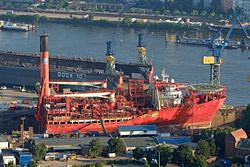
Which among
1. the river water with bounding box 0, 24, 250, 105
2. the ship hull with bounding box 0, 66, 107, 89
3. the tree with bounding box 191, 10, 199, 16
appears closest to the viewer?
the ship hull with bounding box 0, 66, 107, 89

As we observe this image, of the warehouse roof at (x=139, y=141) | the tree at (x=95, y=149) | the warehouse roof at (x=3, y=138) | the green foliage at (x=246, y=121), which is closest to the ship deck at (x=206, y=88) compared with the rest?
the green foliage at (x=246, y=121)

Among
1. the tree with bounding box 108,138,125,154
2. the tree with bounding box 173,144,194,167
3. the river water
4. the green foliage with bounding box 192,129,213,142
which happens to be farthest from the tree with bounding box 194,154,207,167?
the river water

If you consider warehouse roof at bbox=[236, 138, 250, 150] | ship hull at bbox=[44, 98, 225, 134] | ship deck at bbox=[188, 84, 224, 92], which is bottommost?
ship hull at bbox=[44, 98, 225, 134]

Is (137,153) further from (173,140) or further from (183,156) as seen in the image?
(173,140)

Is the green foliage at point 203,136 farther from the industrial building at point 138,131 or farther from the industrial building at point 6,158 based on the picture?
the industrial building at point 6,158

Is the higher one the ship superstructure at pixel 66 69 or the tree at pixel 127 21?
the ship superstructure at pixel 66 69

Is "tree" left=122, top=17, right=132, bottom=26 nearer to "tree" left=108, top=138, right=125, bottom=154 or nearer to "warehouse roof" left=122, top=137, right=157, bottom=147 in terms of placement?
"warehouse roof" left=122, top=137, right=157, bottom=147
